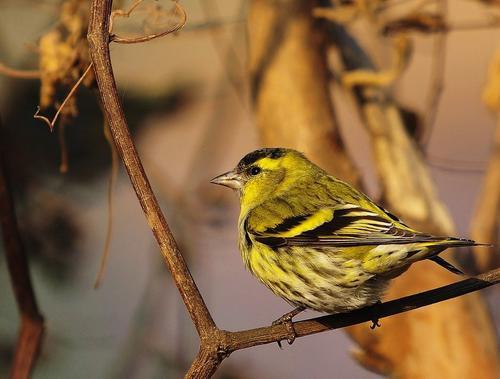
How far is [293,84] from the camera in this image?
206 cm

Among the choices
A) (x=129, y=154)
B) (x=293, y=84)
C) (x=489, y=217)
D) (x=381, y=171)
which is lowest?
(x=489, y=217)

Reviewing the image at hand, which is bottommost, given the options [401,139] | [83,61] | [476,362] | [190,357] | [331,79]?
[190,357]

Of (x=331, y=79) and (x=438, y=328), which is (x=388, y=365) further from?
(x=331, y=79)

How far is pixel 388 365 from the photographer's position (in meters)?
2.00

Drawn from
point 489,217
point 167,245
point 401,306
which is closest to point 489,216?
point 489,217

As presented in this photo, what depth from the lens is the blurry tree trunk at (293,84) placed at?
2.04 metres

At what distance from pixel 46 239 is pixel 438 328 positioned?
112 cm

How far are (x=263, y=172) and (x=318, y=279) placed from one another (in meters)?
0.43

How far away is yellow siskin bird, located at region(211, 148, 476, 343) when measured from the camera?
1268mm

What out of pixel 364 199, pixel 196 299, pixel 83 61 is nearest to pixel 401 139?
pixel 364 199

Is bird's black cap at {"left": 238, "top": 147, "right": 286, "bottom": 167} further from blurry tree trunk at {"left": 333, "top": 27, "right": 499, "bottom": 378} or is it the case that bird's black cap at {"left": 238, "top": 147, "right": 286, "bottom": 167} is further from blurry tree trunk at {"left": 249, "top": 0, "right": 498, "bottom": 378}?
blurry tree trunk at {"left": 333, "top": 27, "right": 499, "bottom": 378}

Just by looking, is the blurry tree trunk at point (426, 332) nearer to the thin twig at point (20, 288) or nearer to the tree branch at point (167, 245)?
the thin twig at point (20, 288)

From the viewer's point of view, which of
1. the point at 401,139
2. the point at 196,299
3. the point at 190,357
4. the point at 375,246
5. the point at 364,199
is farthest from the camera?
the point at 190,357

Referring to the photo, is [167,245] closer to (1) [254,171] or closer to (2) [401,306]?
(2) [401,306]
